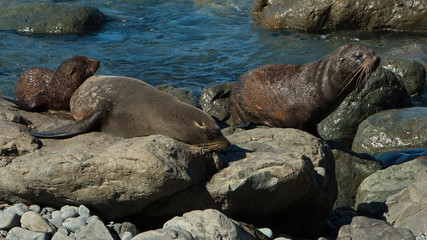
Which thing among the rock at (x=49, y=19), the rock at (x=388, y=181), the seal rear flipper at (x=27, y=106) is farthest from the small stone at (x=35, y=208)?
the rock at (x=49, y=19)

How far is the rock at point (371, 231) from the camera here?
6617 millimetres

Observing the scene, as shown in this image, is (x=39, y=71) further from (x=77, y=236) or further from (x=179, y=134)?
(x=77, y=236)

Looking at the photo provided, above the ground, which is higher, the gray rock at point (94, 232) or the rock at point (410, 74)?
the gray rock at point (94, 232)

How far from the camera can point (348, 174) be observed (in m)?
9.46

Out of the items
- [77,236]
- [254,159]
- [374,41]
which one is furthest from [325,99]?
[374,41]

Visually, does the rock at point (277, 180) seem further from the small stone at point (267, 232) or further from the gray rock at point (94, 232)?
the gray rock at point (94, 232)

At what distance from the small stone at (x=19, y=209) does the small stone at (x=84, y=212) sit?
0.50 meters

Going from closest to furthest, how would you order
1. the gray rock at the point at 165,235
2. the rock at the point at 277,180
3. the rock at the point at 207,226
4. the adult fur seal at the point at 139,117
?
the gray rock at the point at 165,235
the rock at the point at 207,226
the rock at the point at 277,180
the adult fur seal at the point at 139,117

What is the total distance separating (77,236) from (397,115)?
7345 mm

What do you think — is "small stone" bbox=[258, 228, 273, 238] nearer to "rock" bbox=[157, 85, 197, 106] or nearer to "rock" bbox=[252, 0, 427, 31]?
"rock" bbox=[157, 85, 197, 106]

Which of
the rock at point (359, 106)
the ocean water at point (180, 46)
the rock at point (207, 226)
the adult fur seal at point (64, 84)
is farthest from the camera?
A: the ocean water at point (180, 46)

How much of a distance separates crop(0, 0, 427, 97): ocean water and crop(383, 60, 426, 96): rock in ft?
9.71

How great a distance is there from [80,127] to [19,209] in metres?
1.38

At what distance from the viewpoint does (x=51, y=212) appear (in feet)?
21.3
